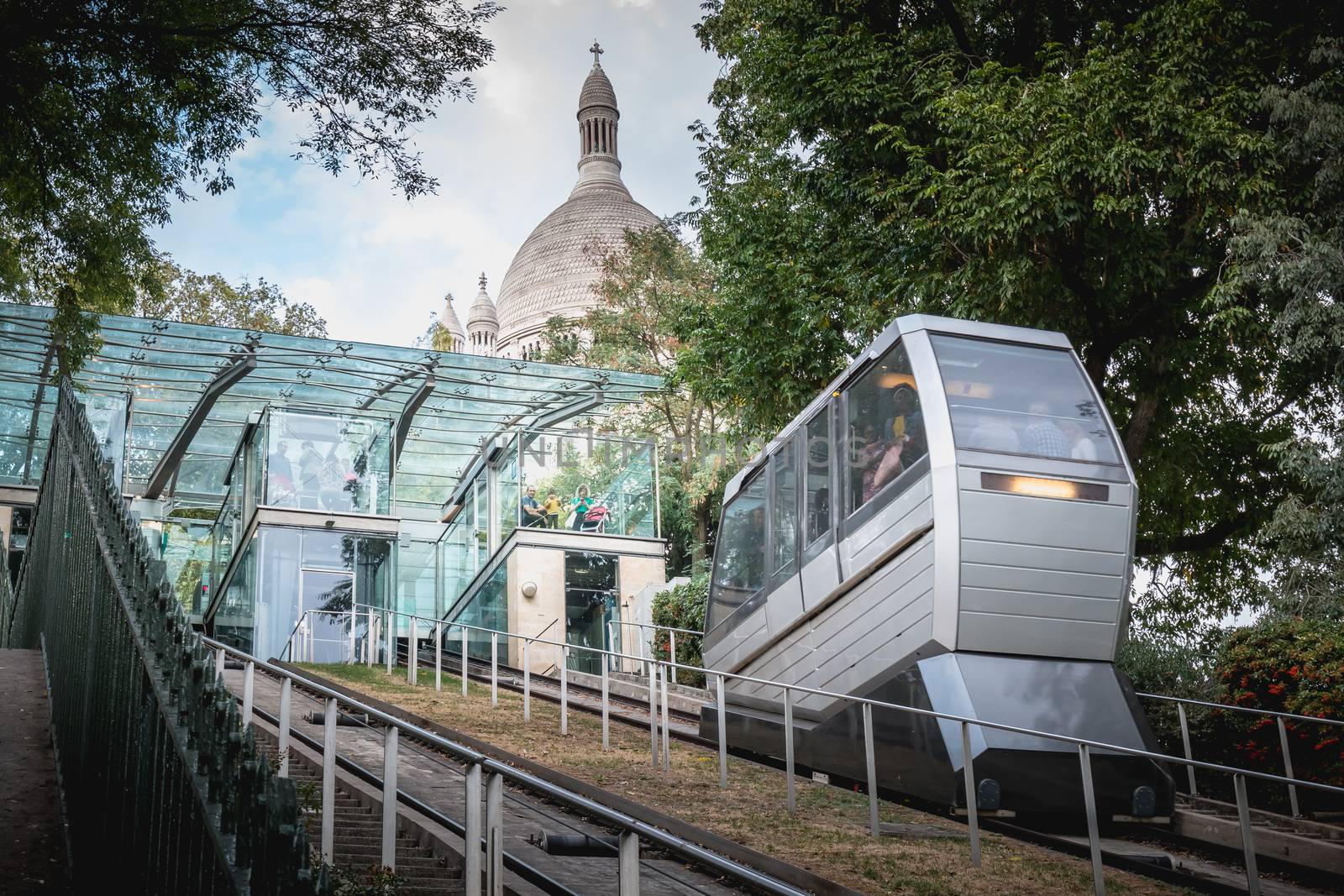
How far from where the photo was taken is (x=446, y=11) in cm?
1192

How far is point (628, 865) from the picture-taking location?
374 cm

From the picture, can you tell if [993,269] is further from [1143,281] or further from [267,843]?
[267,843]

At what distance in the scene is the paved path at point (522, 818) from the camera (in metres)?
7.06

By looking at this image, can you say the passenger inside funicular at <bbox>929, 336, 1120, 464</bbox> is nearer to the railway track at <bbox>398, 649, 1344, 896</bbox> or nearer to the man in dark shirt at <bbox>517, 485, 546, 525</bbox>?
the railway track at <bbox>398, 649, 1344, 896</bbox>

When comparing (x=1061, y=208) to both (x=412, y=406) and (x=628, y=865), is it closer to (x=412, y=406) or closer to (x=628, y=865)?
(x=628, y=865)

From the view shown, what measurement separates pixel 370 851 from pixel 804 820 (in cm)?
341

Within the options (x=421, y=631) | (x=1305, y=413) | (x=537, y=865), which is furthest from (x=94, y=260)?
(x=421, y=631)

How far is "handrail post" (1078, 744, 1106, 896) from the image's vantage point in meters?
7.18

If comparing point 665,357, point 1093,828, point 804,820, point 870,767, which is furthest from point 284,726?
point 665,357

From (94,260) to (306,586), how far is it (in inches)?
475

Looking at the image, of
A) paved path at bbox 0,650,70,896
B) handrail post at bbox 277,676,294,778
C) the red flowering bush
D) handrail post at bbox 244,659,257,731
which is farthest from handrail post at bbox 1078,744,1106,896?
handrail post at bbox 244,659,257,731

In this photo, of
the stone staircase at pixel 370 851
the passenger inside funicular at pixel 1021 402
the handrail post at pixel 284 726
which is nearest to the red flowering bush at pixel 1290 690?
the passenger inside funicular at pixel 1021 402

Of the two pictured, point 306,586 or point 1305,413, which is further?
point 306,586

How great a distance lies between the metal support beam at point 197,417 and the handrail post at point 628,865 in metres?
23.0
